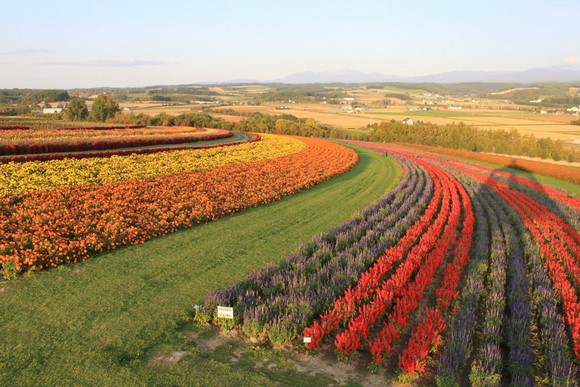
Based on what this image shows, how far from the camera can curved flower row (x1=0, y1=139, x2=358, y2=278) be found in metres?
11.0

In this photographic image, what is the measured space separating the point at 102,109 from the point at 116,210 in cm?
7602

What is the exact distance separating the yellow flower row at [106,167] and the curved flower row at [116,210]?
165 centimetres

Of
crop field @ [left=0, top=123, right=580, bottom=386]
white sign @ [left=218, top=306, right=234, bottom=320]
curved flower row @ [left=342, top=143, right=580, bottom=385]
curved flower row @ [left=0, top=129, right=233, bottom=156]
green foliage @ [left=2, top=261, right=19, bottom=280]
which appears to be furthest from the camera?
curved flower row @ [left=0, top=129, right=233, bottom=156]

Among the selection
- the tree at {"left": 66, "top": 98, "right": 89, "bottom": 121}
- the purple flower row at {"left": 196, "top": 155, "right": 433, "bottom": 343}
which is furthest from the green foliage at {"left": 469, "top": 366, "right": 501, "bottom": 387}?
the tree at {"left": 66, "top": 98, "right": 89, "bottom": 121}

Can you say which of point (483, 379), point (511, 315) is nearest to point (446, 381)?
point (483, 379)

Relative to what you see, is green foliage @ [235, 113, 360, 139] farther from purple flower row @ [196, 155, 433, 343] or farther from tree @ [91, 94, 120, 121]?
purple flower row @ [196, 155, 433, 343]

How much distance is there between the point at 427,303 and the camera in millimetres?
9438

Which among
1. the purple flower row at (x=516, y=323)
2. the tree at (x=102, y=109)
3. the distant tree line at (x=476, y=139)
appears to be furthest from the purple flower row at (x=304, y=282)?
the tree at (x=102, y=109)

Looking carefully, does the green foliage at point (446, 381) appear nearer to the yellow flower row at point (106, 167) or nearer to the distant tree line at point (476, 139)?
the yellow flower row at point (106, 167)

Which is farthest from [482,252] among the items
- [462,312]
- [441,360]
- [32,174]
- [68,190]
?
[32,174]

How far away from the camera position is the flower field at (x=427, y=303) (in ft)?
22.2

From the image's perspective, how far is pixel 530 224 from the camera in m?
15.7

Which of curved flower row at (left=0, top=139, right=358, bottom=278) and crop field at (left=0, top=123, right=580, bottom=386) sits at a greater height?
curved flower row at (left=0, top=139, right=358, bottom=278)

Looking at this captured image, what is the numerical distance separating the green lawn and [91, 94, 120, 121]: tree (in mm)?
76276
